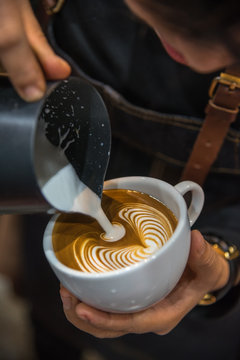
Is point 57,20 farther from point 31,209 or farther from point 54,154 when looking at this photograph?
point 31,209

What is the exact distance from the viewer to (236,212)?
106cm


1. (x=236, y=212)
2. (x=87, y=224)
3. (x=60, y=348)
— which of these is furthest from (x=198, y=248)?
Answer: (x=60, y=348)

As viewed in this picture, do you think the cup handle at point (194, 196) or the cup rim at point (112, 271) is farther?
the cup handle at point (194, 196)

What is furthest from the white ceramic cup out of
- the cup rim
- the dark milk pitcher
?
the dark milk pitcher

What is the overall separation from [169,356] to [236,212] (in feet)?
1.64

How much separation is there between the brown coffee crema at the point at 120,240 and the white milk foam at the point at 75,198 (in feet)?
0.07

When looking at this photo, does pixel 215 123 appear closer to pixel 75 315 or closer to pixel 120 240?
pixel 120 240

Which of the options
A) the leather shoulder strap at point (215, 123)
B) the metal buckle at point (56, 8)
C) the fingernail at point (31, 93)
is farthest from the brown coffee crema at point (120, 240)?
the metal buckle at point (56, 8)

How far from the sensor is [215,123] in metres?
0.90

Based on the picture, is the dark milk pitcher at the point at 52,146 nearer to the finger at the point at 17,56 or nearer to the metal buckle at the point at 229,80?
the finger at the point at 17,56

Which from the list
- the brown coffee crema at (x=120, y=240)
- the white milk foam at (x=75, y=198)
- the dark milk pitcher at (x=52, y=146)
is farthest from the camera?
the brown coffee crema at (x=120, y=240)

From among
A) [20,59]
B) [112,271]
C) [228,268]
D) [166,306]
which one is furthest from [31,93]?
[228,268]

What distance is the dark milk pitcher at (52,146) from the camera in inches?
21.6

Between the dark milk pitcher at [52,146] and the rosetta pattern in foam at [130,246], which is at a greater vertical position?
the dark milk pitcher at [52,146]
